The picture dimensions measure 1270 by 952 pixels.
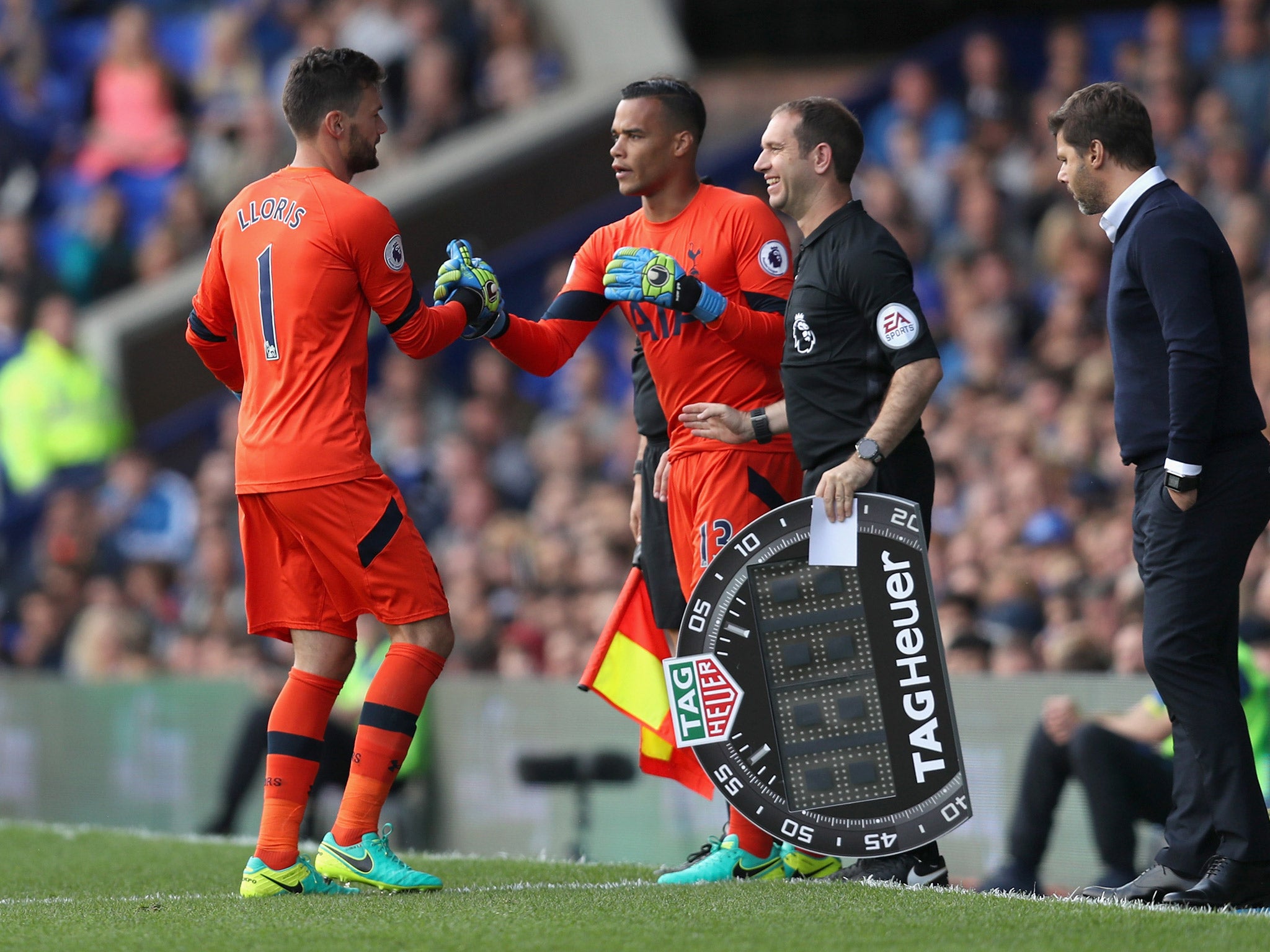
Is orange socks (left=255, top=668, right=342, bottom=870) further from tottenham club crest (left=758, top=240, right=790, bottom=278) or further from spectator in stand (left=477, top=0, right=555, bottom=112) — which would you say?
spectator in stand (left=477, top=0, right=555, bottom=112)

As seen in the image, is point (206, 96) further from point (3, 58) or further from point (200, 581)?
point (200, 581)

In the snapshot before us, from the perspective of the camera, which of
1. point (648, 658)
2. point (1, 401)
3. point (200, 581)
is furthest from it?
point (1, 401)

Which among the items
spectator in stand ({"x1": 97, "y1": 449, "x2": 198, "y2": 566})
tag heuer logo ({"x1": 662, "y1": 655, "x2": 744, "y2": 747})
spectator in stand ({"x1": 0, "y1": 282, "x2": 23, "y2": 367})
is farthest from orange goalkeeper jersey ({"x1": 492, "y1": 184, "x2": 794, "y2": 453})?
spectator in stand ({"x1": 0, "y1": 282, "x2": 23, "y2": 367})

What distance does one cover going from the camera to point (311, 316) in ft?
16.1

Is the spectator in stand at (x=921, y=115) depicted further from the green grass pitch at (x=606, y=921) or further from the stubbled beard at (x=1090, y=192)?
the green grass pitch at (x=606, y=921)

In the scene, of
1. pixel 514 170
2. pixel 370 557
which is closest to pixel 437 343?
pixel 370 557

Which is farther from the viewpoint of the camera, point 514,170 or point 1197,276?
point 514,170

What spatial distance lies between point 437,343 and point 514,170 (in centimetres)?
971

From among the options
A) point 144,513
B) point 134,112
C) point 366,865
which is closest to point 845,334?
point 366,865

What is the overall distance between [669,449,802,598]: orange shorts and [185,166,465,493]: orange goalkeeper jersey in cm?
95

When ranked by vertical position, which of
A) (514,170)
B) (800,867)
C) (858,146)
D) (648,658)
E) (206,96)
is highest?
(206,96)

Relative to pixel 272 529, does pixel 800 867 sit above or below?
below

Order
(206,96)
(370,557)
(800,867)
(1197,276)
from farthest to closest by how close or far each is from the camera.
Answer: (206,96)
(800,867)
(370,557)
(1197,276)

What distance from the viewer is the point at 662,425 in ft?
18.9
